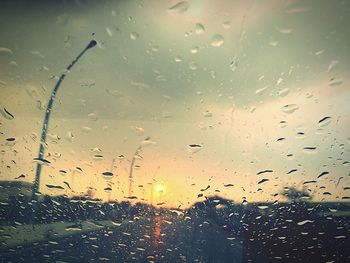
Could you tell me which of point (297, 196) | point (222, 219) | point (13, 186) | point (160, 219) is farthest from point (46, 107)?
point (297, 196)

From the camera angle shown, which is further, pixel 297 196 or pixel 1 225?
pixel 297 196

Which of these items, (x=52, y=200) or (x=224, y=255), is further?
(x=224, y=255)

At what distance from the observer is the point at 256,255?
16.5 ft

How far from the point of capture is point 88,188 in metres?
4.61

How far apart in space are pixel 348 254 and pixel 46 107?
4451 mm

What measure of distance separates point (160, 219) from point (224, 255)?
1190 mm

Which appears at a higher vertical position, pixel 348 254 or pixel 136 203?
pixel 136 203

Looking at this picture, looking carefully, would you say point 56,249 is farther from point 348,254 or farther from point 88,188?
point 348,254

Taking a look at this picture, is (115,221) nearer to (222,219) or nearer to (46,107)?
(222,219)

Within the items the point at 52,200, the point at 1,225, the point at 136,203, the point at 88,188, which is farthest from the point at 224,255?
the point at 1,225

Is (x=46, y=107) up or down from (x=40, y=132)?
up

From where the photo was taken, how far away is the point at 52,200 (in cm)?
470

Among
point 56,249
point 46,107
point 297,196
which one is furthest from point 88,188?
point 297,196

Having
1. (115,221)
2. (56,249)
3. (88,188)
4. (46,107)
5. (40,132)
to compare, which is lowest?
(56,249)
